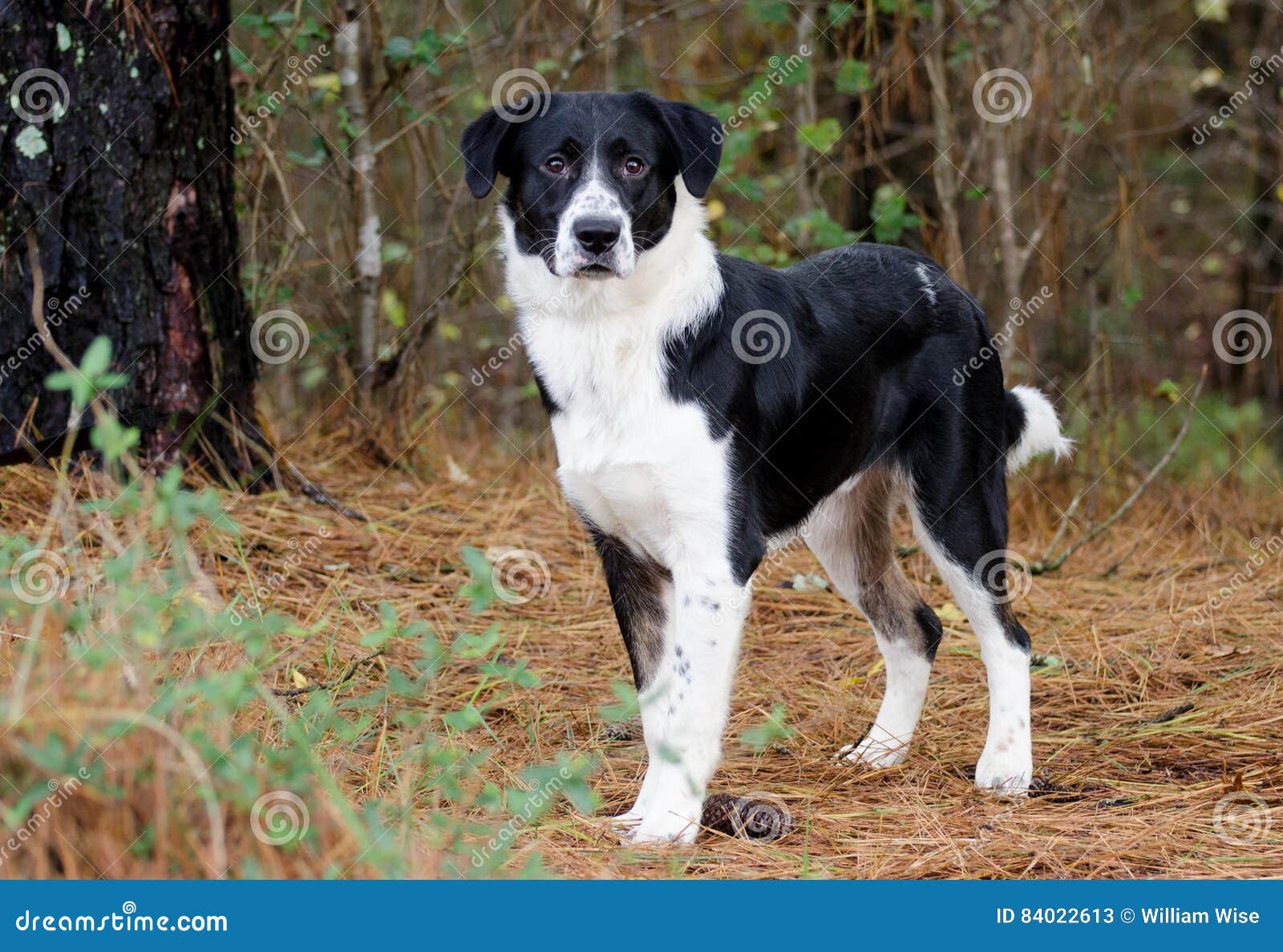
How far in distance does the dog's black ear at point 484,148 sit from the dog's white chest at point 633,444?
412 millimetres

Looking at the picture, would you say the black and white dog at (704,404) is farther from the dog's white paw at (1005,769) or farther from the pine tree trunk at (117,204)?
the pine tree trunk at (117,204)

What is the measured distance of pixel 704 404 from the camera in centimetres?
317

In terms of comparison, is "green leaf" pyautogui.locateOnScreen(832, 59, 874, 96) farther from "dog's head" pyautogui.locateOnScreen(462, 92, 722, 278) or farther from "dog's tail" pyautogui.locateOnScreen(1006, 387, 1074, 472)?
"dog's head" pyautogui.locateOnScreen(462, 92, 722, 278)

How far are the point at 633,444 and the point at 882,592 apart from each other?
117 cm

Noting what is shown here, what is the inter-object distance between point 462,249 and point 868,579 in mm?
2699

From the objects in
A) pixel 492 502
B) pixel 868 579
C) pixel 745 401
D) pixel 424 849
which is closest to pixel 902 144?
pixel 492 502

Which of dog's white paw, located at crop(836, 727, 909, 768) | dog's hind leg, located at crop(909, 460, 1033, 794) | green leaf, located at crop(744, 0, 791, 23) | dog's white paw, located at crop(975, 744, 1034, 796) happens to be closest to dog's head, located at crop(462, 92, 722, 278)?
dog's hind leg, located at crop(909, 460, 1033, 794)

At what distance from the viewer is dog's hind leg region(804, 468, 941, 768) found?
12.6ft

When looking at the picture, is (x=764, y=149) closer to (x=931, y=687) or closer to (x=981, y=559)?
(x=931, y=687)

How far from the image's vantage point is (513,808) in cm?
215

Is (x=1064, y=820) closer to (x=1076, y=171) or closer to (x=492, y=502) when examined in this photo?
(x=492, y=502)

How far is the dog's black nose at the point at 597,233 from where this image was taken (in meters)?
3.02

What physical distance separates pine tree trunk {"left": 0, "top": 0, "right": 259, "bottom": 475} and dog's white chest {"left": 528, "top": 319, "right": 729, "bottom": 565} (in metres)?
1.80

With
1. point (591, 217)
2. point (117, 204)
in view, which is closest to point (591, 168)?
point (591, 217)
